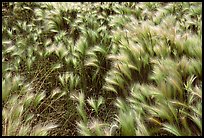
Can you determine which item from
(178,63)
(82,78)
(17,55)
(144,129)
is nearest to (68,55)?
(82,78)

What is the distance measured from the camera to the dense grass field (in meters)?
1.85

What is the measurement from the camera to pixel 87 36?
10.1 feet

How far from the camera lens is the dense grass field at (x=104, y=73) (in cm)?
185

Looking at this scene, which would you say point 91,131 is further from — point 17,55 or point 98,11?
point 98,11

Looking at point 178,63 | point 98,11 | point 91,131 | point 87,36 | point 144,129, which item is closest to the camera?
point 144,129

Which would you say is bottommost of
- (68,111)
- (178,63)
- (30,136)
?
(68,111)

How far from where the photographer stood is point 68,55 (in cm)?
285

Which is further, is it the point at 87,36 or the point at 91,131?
the point at 87,36

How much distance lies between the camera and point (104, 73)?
2691 millimetres

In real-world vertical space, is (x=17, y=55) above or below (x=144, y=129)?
below

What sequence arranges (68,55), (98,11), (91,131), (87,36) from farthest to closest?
(98,11) < (87,36) < (68,55) < (91,131)

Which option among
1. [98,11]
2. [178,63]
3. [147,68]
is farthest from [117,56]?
[98,11]

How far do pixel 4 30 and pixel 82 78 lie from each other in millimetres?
1397

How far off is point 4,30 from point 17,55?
0.72m
